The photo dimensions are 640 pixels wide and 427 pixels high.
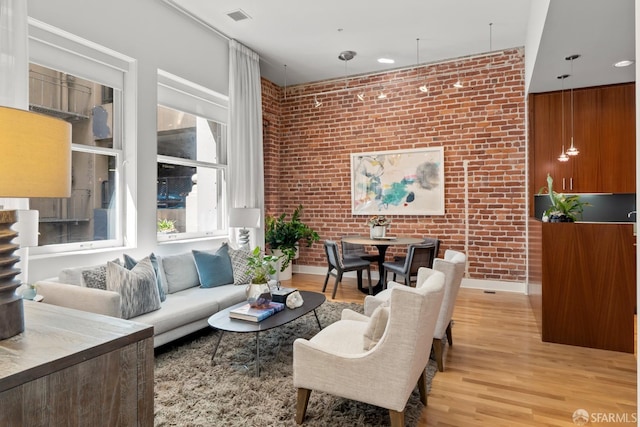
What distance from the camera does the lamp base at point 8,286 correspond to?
115 cm

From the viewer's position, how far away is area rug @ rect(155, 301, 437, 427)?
216cm

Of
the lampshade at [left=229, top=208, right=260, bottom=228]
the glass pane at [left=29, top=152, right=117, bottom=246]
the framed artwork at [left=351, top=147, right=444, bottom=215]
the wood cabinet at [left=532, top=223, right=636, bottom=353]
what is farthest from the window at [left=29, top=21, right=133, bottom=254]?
the wood cabinet at [left=532, top=223, right=636, bottom=353]

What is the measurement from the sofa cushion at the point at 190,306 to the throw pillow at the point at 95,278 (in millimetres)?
395

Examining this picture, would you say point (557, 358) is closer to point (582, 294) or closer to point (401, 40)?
point (582, 294)

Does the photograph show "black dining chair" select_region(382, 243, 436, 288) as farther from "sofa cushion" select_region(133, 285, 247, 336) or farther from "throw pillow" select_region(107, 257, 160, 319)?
"throw pillow" select_region(107, 257, 160, 319)

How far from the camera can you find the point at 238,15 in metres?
4.39

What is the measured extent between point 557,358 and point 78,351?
3.37 metres

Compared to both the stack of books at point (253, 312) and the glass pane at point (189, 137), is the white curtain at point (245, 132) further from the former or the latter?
the stack of books at point (253, 312)

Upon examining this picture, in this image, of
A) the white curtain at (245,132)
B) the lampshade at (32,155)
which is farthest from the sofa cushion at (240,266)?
the lampshade at (32,155)

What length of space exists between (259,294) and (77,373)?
6.91 ft

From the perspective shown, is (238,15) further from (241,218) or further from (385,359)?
(385,359)

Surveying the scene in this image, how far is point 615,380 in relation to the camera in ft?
8.80

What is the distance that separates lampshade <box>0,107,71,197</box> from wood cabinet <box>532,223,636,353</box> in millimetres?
3657

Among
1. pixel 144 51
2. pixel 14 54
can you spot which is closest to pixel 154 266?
pixel 14 54
